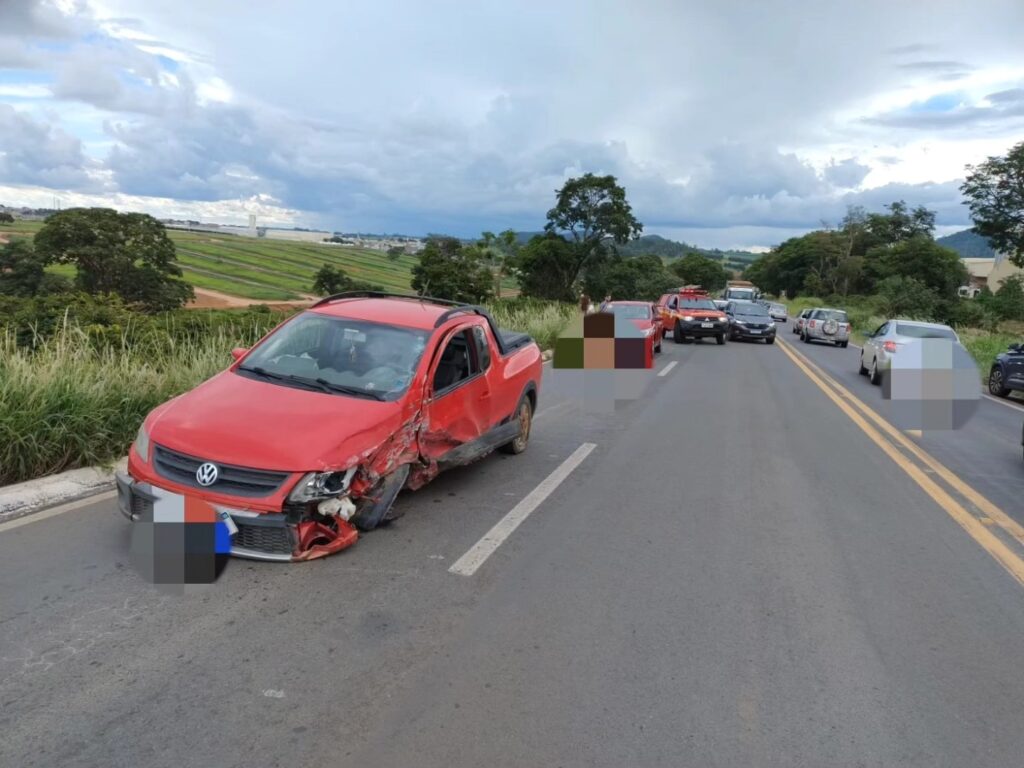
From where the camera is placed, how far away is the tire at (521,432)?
7953 mm

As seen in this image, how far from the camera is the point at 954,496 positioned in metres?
7.10

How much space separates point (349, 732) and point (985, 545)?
5006 mm

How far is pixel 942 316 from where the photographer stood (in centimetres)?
5519

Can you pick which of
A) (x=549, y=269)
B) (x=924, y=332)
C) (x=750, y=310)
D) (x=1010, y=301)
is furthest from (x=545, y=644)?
(x=1010, y=301)

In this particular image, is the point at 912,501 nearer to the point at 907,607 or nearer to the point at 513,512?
the point at 907,607

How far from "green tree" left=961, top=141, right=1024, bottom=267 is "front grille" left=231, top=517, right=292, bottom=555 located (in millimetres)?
60552

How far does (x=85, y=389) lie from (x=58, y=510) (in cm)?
179

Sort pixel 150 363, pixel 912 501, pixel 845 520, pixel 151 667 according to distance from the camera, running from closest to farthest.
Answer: pixel 151 667 < pixel 845 520 < pixel 912 501 < pixel 150 363

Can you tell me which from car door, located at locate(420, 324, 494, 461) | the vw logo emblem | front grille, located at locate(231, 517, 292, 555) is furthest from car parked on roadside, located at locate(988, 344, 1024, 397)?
the vw logo emblem

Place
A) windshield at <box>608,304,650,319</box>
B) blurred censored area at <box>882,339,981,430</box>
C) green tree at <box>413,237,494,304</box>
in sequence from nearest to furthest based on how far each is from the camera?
blurred censored area at <box>882,339,981,430</box>
windshield at <box>608,304,650,319</box>
green tree at <box>413,237,494,304</box>

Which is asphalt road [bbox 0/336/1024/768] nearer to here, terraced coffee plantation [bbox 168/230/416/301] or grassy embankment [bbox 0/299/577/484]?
grassy embankment [bbox 0/299/577/484]

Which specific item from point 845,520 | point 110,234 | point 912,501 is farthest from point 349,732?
point 110,234

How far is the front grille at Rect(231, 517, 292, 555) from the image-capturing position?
4.37 meters

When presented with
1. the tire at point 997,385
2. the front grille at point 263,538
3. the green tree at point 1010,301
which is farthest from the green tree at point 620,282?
the front grille at point 263,538
